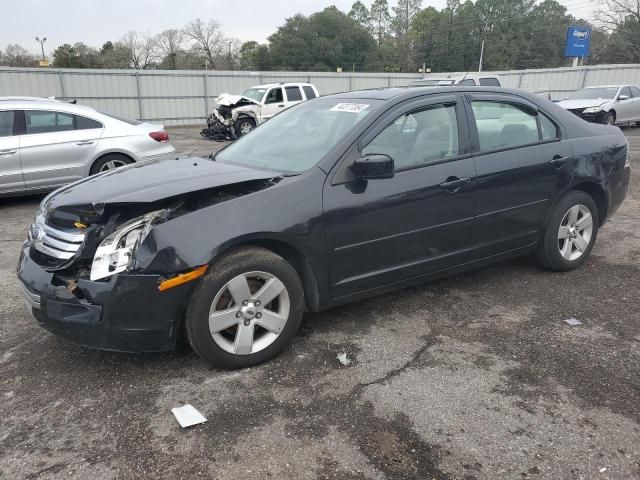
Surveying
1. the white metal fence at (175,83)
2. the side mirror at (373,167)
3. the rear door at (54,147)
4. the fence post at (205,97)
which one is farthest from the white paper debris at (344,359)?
the fence post at (205,97)

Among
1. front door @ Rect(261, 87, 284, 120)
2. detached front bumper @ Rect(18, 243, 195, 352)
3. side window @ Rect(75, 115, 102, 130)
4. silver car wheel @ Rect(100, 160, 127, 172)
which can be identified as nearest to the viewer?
detached front bumper @ Rect(18, 243, 195, 352)

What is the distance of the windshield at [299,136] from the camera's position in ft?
11.5

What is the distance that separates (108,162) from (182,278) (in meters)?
5.40

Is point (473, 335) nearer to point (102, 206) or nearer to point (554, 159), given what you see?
point (554, 159)

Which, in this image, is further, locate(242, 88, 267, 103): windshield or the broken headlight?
locate(242, 88, 267, 103): windshield

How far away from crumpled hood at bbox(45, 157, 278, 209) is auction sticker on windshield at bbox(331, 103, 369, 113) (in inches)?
34.1

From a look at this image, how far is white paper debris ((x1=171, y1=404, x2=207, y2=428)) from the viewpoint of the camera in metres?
2.59

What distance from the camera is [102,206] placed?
9.30ft

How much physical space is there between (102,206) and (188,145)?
1393 cm

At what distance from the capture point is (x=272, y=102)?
17.8 meters

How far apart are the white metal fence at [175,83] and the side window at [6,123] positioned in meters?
16.0

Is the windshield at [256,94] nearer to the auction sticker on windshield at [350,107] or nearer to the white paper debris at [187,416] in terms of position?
the auction sticker on windshield at [350,107]

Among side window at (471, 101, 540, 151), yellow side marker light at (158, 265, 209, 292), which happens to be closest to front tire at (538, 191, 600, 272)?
side window at (471, 101, 540, 151)

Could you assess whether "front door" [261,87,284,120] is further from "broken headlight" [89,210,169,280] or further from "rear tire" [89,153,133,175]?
"broken headlight" [89,210,169,280]
